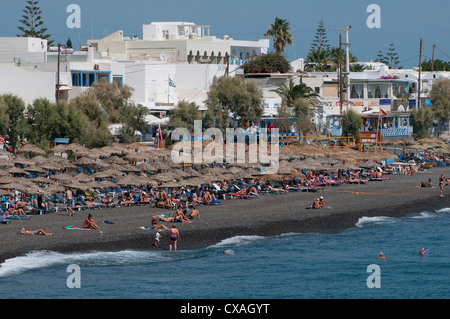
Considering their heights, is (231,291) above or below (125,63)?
below

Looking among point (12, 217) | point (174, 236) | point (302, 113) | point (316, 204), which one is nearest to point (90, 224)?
point (174, 236)

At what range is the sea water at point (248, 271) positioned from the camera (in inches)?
1148

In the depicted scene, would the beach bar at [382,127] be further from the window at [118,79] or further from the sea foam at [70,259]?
the sea foam at [70,259]

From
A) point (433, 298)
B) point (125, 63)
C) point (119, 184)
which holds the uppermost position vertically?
point (125, 63)

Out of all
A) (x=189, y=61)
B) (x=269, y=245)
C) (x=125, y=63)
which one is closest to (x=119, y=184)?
(x=269, y=245)

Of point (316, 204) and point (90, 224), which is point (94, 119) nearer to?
Result: point (316, 204)

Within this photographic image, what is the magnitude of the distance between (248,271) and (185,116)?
32.3 meters

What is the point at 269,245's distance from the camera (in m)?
36.6

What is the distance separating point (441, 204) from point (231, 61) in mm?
51899

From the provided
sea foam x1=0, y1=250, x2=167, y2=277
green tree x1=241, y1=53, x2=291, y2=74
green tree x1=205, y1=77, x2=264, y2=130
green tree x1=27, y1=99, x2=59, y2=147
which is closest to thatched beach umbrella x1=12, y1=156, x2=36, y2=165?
green tree x1=27, y1=99, x2=59, y2=147

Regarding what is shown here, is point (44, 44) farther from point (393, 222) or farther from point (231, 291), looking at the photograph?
point (231, 291)

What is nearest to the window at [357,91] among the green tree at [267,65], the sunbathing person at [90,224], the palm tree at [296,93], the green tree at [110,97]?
the green tree at [267,65]

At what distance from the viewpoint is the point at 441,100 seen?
91.0 meters

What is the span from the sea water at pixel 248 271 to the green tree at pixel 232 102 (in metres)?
29.9
